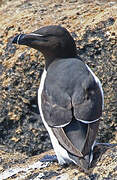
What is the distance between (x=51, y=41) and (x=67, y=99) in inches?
46.8

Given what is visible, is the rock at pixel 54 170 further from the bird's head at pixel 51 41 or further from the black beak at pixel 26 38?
the black beak at pixel 26 38

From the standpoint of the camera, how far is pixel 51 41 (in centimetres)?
809

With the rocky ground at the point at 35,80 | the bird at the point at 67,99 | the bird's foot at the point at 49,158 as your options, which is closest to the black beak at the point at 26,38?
the bird at the point at 67,99

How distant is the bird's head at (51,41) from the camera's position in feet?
26.1

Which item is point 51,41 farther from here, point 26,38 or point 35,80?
point 35,80

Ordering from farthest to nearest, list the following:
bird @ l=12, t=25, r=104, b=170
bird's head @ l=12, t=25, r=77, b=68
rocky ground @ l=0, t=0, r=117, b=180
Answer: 1. rocky ground @ l=0, t=0, r=117, b=180
2. bird's head @ l=12, t=25, r=77, b=68
3. bird @ l=12, t=25, r=104, b=170

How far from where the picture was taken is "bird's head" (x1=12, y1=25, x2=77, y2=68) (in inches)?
313

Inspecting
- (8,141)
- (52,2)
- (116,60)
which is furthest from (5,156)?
(52,2)

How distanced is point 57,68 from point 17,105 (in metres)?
1.57

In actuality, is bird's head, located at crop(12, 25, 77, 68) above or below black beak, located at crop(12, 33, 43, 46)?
below

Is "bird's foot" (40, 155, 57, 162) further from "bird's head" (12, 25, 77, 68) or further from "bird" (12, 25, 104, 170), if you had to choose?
"bird's head" (12, 25, 77, 68)

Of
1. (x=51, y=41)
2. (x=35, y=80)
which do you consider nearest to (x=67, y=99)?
(x=51, y=41)

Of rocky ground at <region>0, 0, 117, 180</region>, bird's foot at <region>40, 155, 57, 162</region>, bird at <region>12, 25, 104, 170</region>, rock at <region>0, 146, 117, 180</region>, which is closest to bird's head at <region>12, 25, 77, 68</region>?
bird at <region>12, 25, 104, 170</region>

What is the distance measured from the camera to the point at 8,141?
30.8 ft
